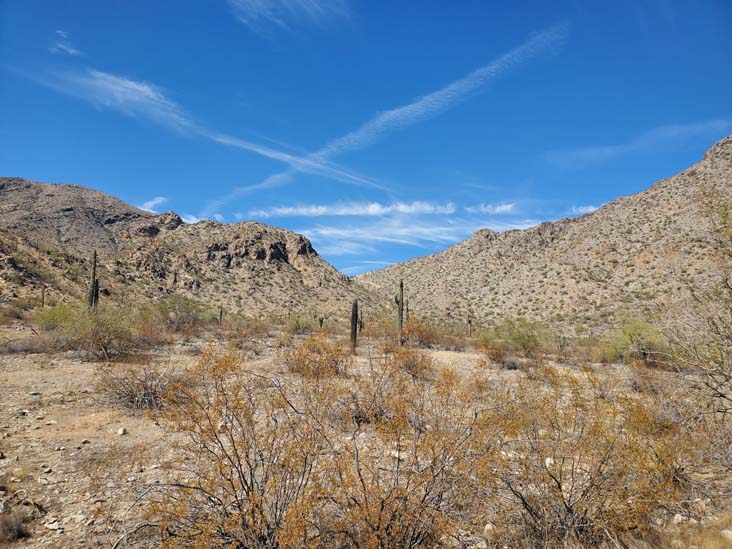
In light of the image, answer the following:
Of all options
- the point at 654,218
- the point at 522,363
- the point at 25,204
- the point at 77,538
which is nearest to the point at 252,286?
the point at 25,204

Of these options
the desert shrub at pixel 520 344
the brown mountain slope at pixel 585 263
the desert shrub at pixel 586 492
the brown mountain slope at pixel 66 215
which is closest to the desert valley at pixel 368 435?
the desert shrub at pixel 586 492

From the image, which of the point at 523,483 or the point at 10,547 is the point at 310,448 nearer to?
the point at 523,483

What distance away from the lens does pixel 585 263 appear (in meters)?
47.8

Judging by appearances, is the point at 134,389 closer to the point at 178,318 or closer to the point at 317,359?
the point at 317,359

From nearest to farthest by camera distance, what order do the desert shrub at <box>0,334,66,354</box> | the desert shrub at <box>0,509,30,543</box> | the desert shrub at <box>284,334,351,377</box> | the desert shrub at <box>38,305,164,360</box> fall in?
the desert shrub at <box>0,509,30,543</box> < the desert shrub at <box>284,334,351,377</box> < the desert shrub at <box>38,305,164,360</box> < the desert shrub at <box>0,334,66,354</box>

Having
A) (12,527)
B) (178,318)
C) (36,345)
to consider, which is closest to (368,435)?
(12,527)

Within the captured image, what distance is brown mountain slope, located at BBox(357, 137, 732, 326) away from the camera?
38344mm

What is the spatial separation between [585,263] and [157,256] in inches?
2074

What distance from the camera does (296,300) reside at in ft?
183

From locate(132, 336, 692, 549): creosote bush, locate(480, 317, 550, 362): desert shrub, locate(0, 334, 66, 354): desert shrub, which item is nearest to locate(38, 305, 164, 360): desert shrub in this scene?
locate(0, 334, 66, 354): desert shrub

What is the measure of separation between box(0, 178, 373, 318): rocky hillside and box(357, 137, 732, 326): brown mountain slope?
13720 mm

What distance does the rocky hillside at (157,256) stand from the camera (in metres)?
Answer: 41.8

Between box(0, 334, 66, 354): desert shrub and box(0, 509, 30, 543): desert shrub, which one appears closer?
box(0, 509, 30, 543): desert shrub

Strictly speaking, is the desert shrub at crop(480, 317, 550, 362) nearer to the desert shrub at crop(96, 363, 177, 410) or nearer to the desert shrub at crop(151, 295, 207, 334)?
the desert shrub at crop(96, 363, 177, 410)
